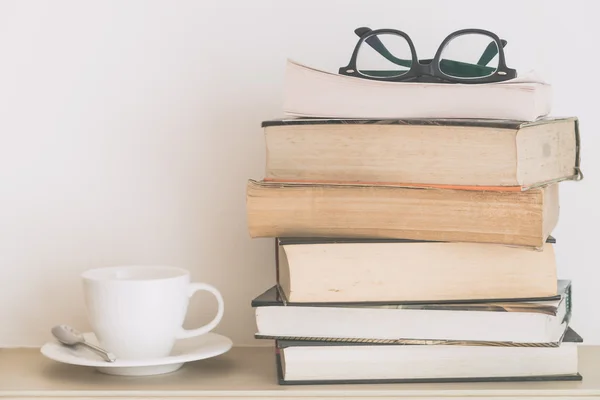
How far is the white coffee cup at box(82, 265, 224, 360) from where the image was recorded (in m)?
0.81

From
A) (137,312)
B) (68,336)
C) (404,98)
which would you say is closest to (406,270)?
(404,98)

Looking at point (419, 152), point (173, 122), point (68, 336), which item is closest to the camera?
point (419, 152)

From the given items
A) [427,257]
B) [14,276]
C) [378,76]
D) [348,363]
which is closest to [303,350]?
[348,363]

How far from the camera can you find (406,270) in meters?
0.78

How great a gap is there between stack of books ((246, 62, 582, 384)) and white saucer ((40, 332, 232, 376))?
0.10 m

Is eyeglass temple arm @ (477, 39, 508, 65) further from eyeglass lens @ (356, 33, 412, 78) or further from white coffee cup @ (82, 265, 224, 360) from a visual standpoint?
white coffee cup @ (82, 265, 224, 360)

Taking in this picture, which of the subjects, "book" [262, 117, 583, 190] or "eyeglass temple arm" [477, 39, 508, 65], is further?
"eyeglass temple arm" [477, 39, 508, 65]

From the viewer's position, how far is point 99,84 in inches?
38.7

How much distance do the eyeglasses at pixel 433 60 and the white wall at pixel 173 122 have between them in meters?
0.02

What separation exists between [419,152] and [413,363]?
203 millimetres

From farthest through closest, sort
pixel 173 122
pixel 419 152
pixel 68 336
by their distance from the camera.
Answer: pixel 173 122
pixel 68 336
pixel 419 152

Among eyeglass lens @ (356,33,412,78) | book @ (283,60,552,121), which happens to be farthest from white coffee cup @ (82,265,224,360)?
eyeglass lens @ (356,33,412,78)

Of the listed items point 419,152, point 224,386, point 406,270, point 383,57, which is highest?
point 383,57

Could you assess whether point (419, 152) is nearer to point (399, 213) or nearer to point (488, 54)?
point (399, 213)
